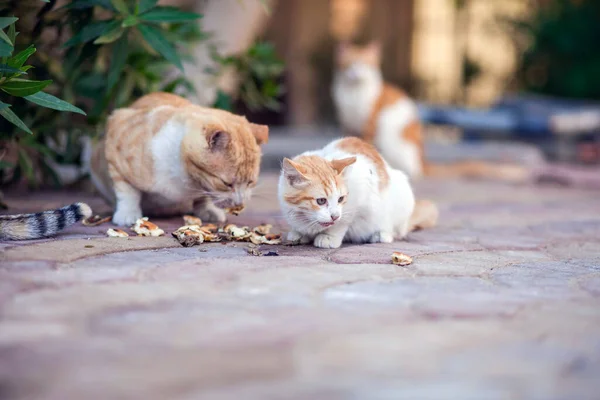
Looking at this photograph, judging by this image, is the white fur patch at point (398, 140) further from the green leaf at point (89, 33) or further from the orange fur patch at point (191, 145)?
the green leaf at point (89, 33)

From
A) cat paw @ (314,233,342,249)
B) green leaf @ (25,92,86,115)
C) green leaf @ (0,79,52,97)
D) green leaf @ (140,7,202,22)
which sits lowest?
cat paw @ (314,233,342,249)

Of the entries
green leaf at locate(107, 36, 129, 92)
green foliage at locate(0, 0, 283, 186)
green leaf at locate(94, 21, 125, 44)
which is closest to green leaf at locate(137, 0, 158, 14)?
green foliage at locate(0, 0, 283, 186)

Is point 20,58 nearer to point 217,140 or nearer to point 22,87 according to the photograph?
point 22,87

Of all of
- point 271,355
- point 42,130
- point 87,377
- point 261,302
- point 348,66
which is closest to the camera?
point 87,377

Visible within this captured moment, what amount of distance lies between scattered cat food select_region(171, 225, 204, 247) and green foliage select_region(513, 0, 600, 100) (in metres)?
8.52

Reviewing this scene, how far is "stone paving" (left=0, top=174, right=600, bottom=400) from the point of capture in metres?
1.64

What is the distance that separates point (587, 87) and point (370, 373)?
9.81 m

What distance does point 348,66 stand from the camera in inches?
300

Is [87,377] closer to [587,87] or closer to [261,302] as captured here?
[261,302]

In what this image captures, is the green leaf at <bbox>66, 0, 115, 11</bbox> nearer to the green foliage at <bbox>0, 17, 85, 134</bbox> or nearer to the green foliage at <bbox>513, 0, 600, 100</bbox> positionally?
the green foliage at <bbox>0, 17, 85, 134</bbox>

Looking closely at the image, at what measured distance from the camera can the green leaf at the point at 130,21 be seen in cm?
340

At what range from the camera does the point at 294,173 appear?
10.6ft

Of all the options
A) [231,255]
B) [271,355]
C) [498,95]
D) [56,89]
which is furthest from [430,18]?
[271,355]

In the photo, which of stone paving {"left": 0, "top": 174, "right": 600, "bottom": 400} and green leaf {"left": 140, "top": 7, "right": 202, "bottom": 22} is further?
green leaf {"left": 140, "top": 7, "right": 202, "bottom": 22}
